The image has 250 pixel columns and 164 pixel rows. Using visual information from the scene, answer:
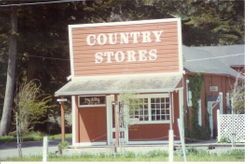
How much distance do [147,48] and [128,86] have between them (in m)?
1.26

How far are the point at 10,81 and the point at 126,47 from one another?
3.24 metres

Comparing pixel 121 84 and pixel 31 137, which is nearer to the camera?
pixel 121 84

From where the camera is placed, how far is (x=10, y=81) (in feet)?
60.2

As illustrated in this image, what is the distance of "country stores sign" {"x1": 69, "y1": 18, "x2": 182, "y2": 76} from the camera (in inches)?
682

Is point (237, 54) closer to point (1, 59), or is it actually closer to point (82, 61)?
point (82, 61)

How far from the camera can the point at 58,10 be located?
17.3 meters

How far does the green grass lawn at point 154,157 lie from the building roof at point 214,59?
7.16ft

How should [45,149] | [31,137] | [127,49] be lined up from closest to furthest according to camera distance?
[45,149]
[31,137]
[127,49]

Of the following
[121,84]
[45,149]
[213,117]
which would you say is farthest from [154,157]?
[45,149]

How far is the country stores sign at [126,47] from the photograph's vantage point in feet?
56.9

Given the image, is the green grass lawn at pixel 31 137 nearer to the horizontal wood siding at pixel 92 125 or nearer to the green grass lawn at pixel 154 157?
the horizontal wood siding at pixel 92 125

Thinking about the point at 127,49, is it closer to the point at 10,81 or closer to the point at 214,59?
the point at 214,59

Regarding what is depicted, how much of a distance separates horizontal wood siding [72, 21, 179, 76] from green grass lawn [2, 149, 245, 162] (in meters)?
2.17

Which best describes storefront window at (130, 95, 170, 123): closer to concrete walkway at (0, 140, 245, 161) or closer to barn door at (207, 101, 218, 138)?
concrete walkway at (0, 140, 245, 161)
